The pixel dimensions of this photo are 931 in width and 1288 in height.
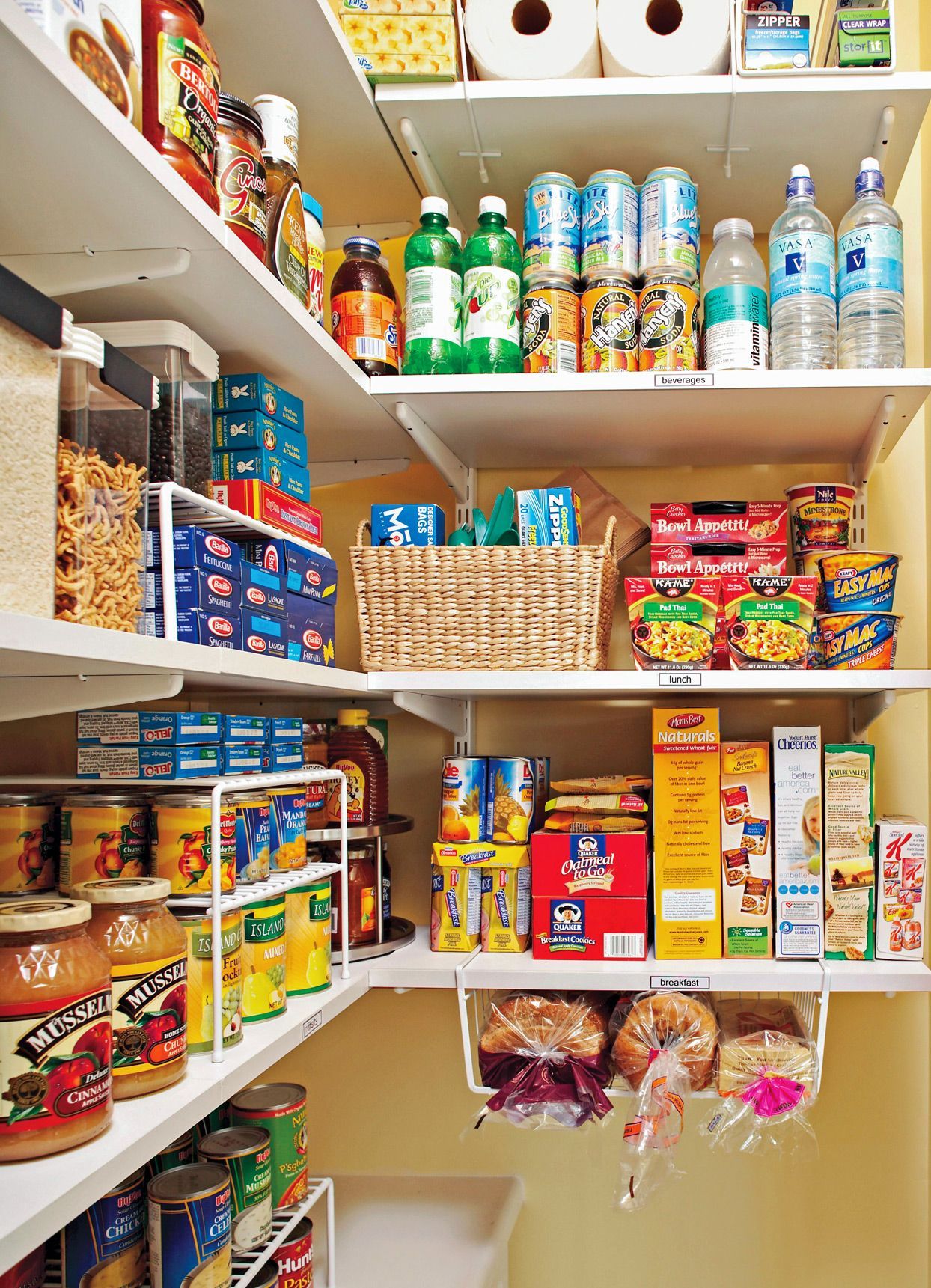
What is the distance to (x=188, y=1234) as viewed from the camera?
1.07 meters

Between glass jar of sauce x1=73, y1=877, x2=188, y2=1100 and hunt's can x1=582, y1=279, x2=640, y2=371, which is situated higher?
hunt's can x1=582, y1=279, x2=640, y2=371

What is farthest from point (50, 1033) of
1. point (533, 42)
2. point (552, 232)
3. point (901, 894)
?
point (533, 42)

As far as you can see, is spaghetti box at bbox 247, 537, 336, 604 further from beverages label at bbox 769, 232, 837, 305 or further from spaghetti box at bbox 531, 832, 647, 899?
beverages label at bbox 769, 232, 837, 305

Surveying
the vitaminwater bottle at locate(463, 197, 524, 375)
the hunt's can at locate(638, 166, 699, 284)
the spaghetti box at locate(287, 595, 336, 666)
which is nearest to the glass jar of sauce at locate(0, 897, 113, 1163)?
the spaghetti box at locate(287, 595, 336, 666)

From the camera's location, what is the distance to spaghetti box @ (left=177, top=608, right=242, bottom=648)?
1.08 m

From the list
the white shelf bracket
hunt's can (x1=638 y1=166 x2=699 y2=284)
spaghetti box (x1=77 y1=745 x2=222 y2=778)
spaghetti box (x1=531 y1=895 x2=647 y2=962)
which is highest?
hunt's can (x1=638 y1=166 x2=699 y2=284)

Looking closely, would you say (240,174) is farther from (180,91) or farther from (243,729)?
(243,729)

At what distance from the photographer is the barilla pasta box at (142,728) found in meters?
1.17

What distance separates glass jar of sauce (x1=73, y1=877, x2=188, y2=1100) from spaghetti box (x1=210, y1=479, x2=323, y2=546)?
511 mm

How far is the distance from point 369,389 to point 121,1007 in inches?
39.3

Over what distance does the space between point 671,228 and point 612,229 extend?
9cm

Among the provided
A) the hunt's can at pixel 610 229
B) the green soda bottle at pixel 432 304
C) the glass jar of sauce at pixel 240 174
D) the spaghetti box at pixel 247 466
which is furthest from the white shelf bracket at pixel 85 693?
the hunt's can at pixel 610 229

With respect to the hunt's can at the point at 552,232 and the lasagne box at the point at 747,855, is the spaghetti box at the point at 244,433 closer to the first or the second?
the hunt's can at the point at 552,232

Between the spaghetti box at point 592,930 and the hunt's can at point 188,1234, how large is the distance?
619 mm
